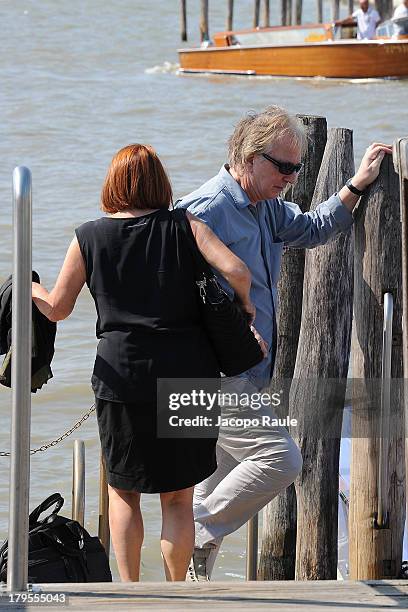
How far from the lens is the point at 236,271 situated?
3447 mm

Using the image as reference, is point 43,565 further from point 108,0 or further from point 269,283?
point 108,0

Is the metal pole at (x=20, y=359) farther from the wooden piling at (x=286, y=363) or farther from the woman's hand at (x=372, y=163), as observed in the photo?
the wooden piling at (x=286, y=363)

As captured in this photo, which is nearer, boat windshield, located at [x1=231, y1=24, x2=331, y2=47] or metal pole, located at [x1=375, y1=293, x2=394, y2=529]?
metal pole, located at [x1=375, y1=293, x2=394, y2=529]

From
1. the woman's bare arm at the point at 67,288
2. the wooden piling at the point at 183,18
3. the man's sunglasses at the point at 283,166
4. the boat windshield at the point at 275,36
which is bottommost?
the woman's bare arm at the point at 67,288

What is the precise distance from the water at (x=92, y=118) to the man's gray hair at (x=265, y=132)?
2.67 metres

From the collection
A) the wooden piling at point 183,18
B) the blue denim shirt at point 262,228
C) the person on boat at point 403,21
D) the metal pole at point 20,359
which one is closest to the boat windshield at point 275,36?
the person on boat at point 403,21

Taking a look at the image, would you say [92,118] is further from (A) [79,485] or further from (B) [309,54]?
(A) [79,485]

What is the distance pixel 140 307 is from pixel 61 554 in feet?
2.46

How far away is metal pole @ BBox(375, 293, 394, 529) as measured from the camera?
3.66 metres

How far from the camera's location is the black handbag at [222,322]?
3.37 metres

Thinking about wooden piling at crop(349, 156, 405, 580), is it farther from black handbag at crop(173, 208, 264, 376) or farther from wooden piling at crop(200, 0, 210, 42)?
wooden piling at crop(200, 0, 210, 42)

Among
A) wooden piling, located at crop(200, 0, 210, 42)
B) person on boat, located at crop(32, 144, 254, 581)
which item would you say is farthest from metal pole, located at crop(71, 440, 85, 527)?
wooden piling, located at crop(200, 0, 210, 42)

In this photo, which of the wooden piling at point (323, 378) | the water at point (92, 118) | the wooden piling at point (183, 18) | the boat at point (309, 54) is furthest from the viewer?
the wooden piling at point (183, 18)

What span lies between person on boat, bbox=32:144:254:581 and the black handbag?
0.07ft
